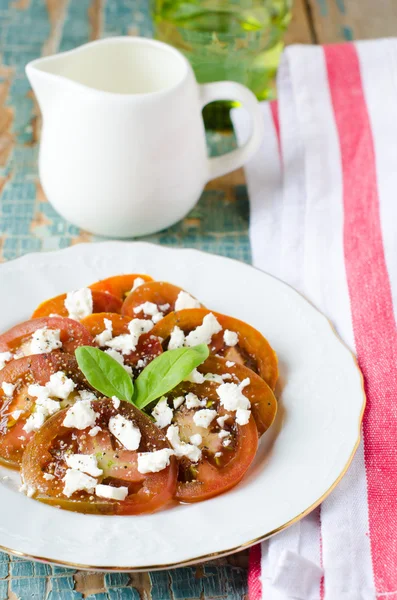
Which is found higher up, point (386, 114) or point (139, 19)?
point (139, 19)

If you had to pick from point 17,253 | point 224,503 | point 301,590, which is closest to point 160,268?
point 17,253

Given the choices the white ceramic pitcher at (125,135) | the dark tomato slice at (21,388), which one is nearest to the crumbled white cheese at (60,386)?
the dark tomato slice at (21,388)

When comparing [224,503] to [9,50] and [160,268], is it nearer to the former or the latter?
[160,268]

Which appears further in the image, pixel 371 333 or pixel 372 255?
pixel 372 255

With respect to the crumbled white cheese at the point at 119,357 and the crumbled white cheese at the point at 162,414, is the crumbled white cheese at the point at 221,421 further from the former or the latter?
the crumbled white cheese at the point at 119,357

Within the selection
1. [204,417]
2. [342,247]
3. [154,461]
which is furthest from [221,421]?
[342,247]

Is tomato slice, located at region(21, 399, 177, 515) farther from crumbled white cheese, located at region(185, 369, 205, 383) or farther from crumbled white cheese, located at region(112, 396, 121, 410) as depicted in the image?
crumbled white cheese, located at region(185, 369, 205, 383)
